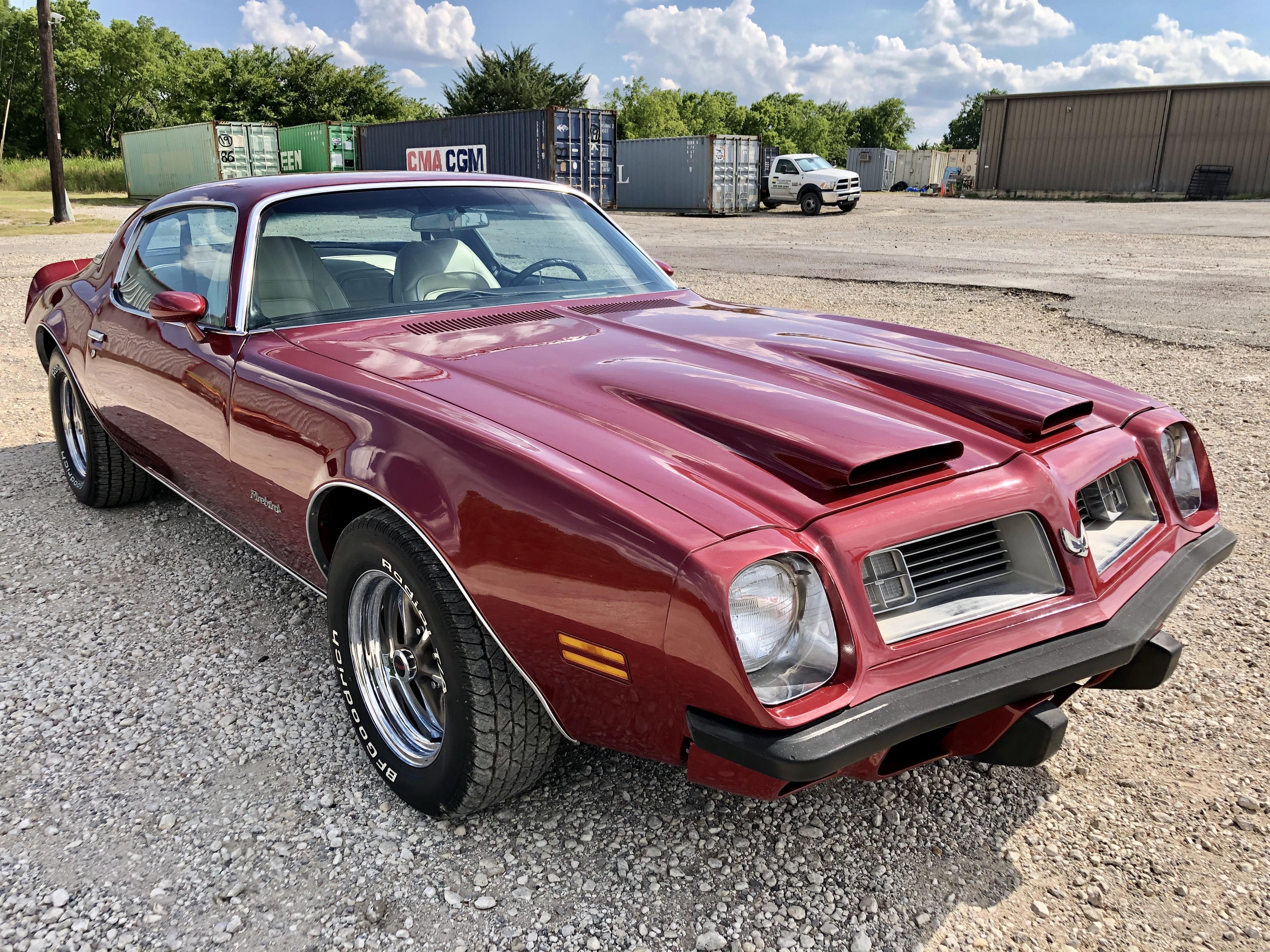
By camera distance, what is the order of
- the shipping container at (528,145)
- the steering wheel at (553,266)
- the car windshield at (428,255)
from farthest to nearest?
the shipping container at (528,145) → the steering wheel at (553,266) → the car windshield at (428,255)

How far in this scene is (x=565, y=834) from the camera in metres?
2.22

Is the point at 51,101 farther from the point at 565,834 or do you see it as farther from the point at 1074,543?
the point at 1074,543

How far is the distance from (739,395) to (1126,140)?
43.7 meters

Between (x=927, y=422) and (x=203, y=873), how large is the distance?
1.97m

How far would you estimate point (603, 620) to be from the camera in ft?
5.73

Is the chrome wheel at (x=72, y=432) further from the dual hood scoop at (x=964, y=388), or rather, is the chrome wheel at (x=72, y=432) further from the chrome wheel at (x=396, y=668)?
the dual hood scoop at (x=964, y=388)

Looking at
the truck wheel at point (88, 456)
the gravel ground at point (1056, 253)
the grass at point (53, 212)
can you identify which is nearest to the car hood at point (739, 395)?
the truck wheel at point (88, 456)

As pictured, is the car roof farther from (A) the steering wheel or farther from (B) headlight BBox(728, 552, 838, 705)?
(B) headlight BBox(728, 552, 838, 705)

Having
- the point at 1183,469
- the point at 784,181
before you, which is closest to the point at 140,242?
the point at 1183,469

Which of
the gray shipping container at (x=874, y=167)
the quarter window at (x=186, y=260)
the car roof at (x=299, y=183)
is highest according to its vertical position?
the gray shipping container at (x=874, y=167)

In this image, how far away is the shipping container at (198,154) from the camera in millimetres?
31797

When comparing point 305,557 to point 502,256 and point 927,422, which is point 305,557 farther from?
point 927,422

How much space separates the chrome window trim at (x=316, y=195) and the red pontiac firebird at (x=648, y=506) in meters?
0.01

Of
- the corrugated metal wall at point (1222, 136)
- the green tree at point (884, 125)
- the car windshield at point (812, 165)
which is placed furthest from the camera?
the green tree at point (884, 125)
